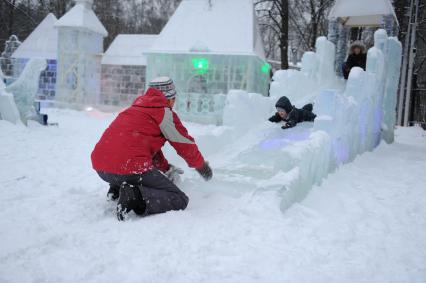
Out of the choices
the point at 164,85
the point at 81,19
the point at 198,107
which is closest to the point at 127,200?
the point at 164,85

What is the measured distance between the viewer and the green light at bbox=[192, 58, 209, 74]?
1374cm

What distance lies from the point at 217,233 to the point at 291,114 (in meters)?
4.06

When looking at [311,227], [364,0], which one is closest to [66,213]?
[311,227]

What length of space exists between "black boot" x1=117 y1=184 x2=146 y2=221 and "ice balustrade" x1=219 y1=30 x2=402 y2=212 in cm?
112

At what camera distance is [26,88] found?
26.7ft

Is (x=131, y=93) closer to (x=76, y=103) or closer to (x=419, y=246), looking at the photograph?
(x=76, y=103)

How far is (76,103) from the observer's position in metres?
15.8

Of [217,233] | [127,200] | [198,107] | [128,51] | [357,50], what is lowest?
[217,233]

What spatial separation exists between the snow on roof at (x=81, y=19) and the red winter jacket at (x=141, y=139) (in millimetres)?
14066

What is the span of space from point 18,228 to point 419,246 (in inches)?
116

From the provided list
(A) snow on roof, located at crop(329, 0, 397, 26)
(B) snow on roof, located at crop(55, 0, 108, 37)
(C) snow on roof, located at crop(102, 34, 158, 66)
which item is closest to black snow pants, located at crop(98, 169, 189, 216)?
(A) snow on roof, located at crop(329, 0, 397, 26)

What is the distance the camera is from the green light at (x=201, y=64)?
A: 45.1 ft

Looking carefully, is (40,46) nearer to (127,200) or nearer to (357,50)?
(357,50)

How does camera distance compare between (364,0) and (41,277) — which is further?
(364,0)
